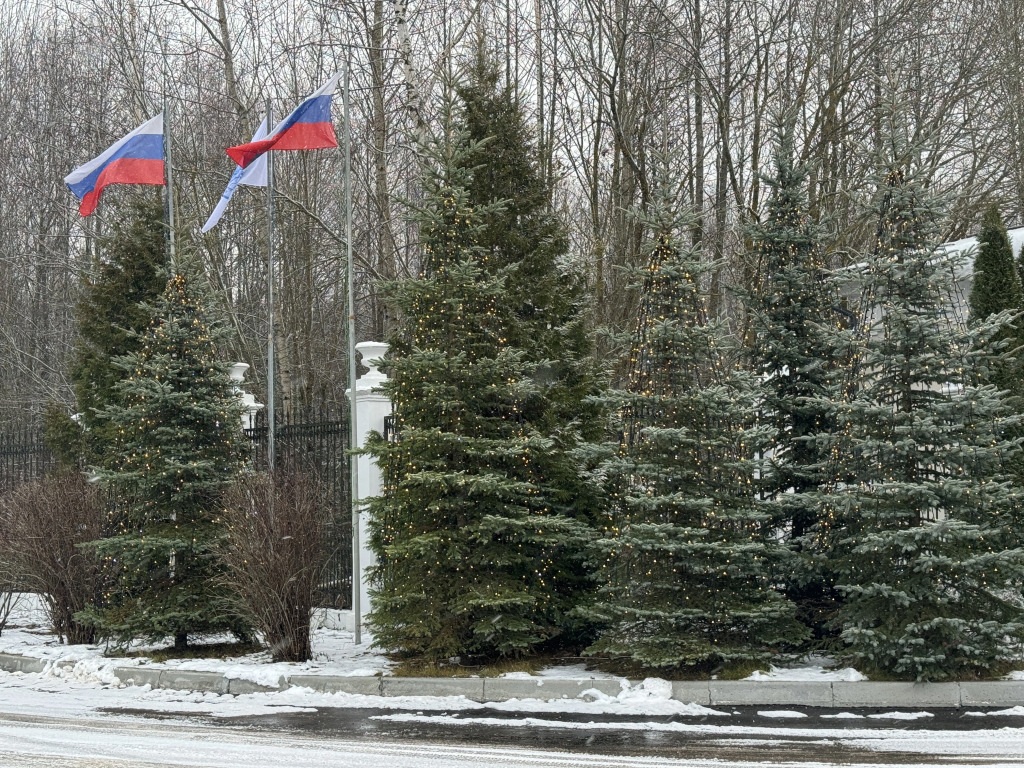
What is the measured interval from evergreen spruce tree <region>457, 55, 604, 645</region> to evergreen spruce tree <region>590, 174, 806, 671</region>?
0.91 metres

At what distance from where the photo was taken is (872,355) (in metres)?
10.5

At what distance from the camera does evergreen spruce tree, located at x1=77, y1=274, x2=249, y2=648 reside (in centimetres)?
1258

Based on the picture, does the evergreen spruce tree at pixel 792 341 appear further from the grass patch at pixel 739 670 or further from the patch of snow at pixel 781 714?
the patch of snow at pixel 781 714

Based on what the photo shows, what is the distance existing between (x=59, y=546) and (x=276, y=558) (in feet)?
12.4

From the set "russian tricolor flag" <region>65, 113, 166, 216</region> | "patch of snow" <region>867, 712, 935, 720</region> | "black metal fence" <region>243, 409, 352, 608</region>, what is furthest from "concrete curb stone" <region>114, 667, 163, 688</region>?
"russian tricolor flag" <region>65, 113, 166, 216</region>

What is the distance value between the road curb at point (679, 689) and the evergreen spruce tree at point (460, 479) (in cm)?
55

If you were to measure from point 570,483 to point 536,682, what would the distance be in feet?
7.94

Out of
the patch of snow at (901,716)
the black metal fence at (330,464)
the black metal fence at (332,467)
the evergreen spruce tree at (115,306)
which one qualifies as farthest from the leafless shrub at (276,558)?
the patch of snow at (901,716)

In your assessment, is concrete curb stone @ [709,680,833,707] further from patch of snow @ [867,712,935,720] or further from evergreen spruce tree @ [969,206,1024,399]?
evergreen spruce tree @ [969,206,1024,399]

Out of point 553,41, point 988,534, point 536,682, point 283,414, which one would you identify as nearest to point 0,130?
point 283,414

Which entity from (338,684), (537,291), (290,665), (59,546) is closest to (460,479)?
(338,684)

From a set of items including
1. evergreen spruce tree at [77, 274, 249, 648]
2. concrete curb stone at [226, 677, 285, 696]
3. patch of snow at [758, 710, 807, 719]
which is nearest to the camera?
patch of snow at [758, 710, 807, 719]

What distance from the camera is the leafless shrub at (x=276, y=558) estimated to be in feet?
37.8

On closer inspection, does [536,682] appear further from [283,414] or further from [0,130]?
[0,130]
